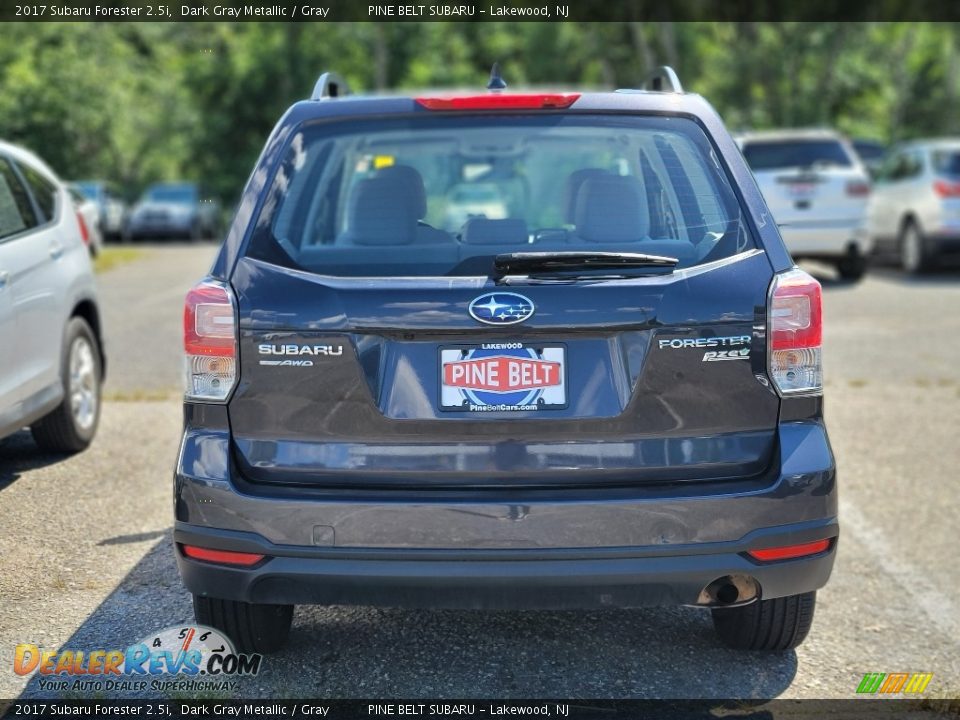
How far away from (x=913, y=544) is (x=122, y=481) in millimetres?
3818

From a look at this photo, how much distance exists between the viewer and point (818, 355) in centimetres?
363

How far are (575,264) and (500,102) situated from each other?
62cm

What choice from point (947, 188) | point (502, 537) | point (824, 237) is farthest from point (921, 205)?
point (502, 537)

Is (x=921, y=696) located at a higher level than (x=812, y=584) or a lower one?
lower

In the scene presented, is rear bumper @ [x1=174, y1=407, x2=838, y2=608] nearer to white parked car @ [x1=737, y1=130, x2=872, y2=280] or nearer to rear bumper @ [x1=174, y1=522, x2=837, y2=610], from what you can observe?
rear bumper @ [x1=174, y1=522, x2=837, y2=610]

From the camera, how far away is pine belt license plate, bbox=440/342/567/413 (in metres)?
3.46

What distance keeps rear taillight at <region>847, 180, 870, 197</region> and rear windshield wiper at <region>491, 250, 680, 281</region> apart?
13.1m

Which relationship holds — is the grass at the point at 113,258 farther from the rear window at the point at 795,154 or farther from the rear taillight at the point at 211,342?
the rear taillight at the point at 211,342

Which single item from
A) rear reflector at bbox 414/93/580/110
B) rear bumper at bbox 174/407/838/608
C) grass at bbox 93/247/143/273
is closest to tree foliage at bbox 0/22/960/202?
grass at bbox 93/247/143/273

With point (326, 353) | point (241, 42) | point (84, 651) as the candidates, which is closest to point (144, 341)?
point (84, 651)

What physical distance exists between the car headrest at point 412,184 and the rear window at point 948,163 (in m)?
14.7

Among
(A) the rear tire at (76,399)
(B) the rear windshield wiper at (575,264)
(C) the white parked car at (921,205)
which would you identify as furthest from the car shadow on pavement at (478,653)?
(C) the white parked car at (921,205)

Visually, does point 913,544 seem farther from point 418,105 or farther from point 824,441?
point 418,105

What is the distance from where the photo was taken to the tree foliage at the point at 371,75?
32.7m
